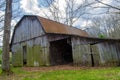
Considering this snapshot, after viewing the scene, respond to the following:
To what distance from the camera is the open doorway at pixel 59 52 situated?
21.3 metres

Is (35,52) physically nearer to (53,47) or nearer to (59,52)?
(53,47)

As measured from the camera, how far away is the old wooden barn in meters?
17.3

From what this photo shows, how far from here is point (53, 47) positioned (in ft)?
70.8

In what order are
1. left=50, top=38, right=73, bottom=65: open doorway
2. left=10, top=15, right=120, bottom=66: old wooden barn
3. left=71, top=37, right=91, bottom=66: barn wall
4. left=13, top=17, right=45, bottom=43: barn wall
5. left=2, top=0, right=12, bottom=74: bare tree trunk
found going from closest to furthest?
left=2, top=0, right=12, bottom=74: bare tree trunk, left=10, top=15, right=120, bottom=66: old wooden barn, left=71, top=37, right=91, bottom=66: barn wall, left=50, top=38, right=73, bottom=65: open doorway, left=13, top=17, right=45, bottom=43: barn wall

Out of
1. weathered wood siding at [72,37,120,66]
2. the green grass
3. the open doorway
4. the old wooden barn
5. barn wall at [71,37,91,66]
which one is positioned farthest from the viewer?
the open doorway

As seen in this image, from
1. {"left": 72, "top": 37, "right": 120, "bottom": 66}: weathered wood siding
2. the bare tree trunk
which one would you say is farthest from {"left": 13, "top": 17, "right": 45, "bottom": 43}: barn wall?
the bare tree trunk

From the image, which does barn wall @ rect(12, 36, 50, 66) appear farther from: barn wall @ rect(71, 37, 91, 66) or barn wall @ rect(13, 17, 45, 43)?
barn wall @ rect(71, 37, 91, 66)

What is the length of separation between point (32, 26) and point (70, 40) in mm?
6064

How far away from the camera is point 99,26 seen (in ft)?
168

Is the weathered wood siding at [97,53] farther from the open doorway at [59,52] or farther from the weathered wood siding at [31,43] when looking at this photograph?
the weathered wood siding at [31,43]

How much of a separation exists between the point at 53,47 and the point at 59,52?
1.36 meters

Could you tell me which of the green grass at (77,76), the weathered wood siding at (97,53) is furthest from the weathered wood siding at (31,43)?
the green grass at (77,76)

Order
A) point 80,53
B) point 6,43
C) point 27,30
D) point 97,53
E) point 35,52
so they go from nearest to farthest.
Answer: point 6,43, point 97,53, point 80,53, point 35,52, point 27,30

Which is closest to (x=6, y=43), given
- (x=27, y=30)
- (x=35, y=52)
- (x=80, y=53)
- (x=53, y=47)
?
(x=80, y=53)
